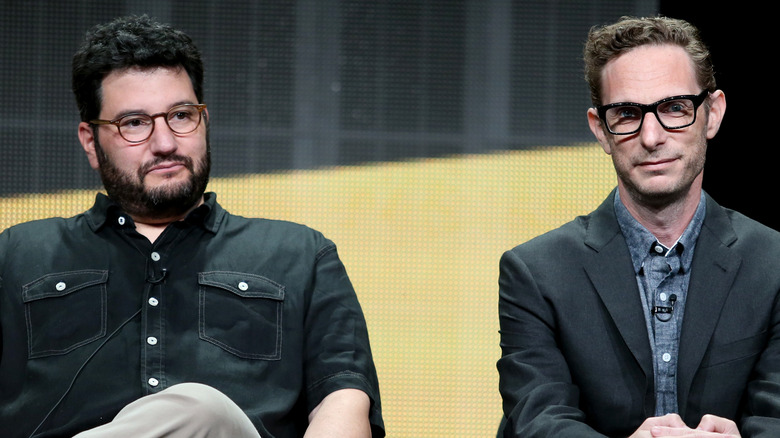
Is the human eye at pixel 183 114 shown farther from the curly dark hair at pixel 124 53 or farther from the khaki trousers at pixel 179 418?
the khaki trousers at pixel 179 418

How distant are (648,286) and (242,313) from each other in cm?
98

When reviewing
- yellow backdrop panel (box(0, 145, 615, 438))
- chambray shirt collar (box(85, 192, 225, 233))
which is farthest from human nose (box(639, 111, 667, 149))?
yellow backdrop panel (box(0, 145, 615, 438))

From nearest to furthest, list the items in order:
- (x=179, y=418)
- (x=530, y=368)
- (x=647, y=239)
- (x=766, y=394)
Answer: (x=179, y=418) → (x=766, y=394) → (x=530, y=368) → (x=647, y=239)

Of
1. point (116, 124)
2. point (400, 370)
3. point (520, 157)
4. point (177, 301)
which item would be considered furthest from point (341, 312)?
point (520, 157)

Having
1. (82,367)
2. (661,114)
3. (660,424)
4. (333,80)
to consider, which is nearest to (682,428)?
(660,424)

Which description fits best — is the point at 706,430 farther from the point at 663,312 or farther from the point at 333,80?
the point at 333,80

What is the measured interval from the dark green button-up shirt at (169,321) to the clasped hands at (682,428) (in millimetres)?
650

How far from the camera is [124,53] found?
2562 millimetres

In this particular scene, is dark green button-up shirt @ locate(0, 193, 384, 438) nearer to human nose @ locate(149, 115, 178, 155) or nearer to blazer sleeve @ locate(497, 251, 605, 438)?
human nose @ locate(149, 115, 178, 155)

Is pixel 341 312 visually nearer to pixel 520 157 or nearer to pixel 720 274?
pixel 720 274

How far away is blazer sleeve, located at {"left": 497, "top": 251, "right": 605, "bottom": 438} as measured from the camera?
7.06ft

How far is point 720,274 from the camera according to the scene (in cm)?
230

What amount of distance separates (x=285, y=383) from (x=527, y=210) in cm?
163

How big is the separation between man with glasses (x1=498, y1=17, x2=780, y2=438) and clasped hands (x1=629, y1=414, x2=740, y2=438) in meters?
0.14
